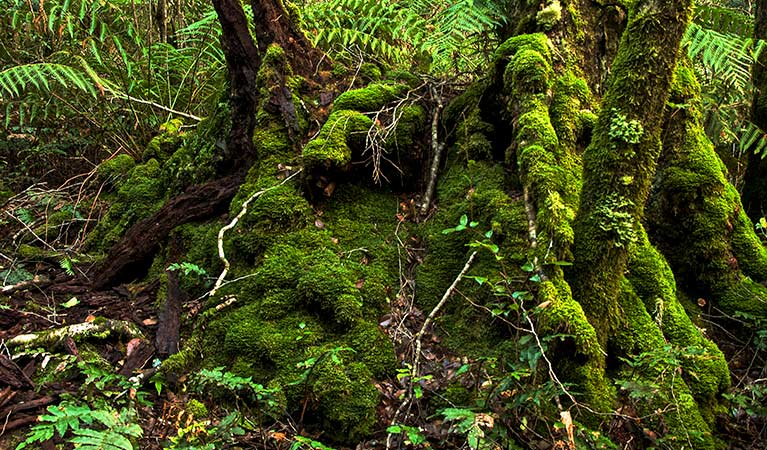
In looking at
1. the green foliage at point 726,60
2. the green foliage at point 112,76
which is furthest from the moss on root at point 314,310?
the green foliage at point 726,60

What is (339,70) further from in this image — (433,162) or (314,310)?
(314,310)

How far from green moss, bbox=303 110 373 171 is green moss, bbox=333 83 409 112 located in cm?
14

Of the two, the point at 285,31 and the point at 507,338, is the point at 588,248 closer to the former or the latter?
the point at 507,338

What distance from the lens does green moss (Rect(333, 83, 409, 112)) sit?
386cm

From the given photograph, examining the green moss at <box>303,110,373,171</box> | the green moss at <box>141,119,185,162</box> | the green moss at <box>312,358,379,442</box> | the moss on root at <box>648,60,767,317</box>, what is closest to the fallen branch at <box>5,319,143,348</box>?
the green moss at <box>312,358,379,442</box>

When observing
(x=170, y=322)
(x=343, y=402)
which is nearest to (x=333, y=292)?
(x=343, y=402)

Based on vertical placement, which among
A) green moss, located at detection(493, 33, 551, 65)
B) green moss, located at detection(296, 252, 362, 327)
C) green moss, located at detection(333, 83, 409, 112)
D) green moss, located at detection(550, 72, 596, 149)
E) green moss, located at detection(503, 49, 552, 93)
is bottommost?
green moss, located at detection(296, 252, 362, 327)

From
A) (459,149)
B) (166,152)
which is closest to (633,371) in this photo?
(459,149)

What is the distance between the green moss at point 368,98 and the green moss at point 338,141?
139 millimetres

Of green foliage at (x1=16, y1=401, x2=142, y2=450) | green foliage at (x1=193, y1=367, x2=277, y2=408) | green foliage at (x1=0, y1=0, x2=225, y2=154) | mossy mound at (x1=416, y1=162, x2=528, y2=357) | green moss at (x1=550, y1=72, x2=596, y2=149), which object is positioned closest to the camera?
green foliage at (x1=16, y1=401, x2=142, y2=450)

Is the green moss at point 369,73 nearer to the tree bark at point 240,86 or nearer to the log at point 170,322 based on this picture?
the tree bark at point 240,86

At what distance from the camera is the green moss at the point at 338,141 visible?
3396 mm

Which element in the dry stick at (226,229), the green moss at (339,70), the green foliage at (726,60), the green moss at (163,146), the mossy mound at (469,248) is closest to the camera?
the mossy mound at (469,248)

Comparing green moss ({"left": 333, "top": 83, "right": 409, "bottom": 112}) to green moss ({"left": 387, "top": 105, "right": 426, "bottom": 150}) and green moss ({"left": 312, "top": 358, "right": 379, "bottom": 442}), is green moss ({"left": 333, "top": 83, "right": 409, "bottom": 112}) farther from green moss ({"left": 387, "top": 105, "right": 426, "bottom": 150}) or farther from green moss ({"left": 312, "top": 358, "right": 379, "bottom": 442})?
green moss ({"left": 312, "top": 358, "right": 379, "bottom": 442})
